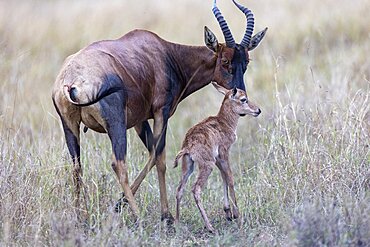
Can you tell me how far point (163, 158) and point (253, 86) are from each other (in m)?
5.35

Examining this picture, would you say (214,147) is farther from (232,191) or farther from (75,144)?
(75,144)

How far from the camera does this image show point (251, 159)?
10.6 meters

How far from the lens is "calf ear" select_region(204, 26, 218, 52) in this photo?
9.12 m

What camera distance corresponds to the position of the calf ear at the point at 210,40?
9117 millimetres

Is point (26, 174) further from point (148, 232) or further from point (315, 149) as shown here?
point (315, 149)

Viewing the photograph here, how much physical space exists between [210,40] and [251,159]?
6.57ft

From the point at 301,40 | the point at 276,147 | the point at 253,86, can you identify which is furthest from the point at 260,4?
the point at 276,147

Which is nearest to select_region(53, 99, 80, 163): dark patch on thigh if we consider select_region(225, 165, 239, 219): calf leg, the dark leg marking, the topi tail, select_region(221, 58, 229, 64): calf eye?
the topi tail

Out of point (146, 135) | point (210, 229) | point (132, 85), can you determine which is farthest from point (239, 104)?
point (210, 229)

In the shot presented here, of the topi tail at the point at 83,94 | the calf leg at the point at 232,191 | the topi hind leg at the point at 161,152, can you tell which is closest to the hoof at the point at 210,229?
the calf leg at the point at 232,191

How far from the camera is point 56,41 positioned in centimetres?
1608

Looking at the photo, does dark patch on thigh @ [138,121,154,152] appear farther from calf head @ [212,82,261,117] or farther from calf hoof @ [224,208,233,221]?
calf hoof @ [224,208,233,221]

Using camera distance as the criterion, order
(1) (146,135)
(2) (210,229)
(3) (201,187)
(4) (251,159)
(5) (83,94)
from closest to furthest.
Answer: (5) (83,94), (2) (210,229), (3) (201,187), (1) (146,135), (4) (251,159)

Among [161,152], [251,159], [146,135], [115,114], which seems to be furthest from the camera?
[251,159]
